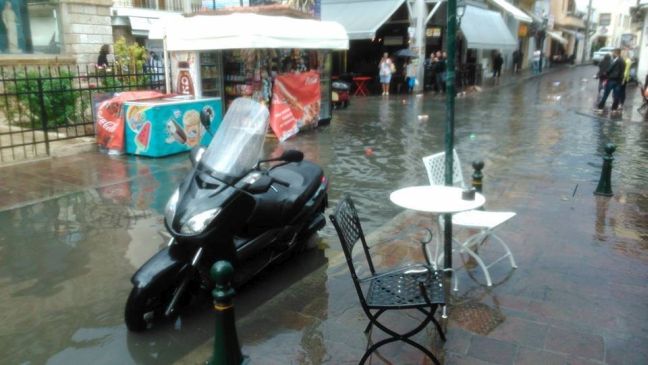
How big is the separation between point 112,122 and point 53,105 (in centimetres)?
143

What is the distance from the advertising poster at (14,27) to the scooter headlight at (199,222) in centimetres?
1474

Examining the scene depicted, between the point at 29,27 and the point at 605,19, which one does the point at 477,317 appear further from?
the point at 605,19

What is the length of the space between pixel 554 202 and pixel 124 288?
16.1 ft

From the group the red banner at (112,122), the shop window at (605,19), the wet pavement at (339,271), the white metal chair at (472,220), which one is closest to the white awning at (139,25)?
the red banner at (112,122)

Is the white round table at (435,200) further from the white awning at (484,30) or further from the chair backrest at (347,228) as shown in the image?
the white awning at (484,30)

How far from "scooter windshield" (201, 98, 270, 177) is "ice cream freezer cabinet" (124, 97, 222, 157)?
511cm

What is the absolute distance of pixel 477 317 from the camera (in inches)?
144

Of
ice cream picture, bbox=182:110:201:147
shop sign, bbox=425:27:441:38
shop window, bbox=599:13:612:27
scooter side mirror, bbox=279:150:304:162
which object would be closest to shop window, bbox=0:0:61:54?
ice cream picture, bbox=182:110:201:147

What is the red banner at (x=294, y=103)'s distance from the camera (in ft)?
36.5

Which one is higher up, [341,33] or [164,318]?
[341,33]

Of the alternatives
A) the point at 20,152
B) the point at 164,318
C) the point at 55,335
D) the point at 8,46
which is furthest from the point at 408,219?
the point at 8,46

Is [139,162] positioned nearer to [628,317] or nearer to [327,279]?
[327,279]

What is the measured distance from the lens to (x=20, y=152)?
30.5 ft

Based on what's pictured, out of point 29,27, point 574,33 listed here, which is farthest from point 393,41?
point 574,33
